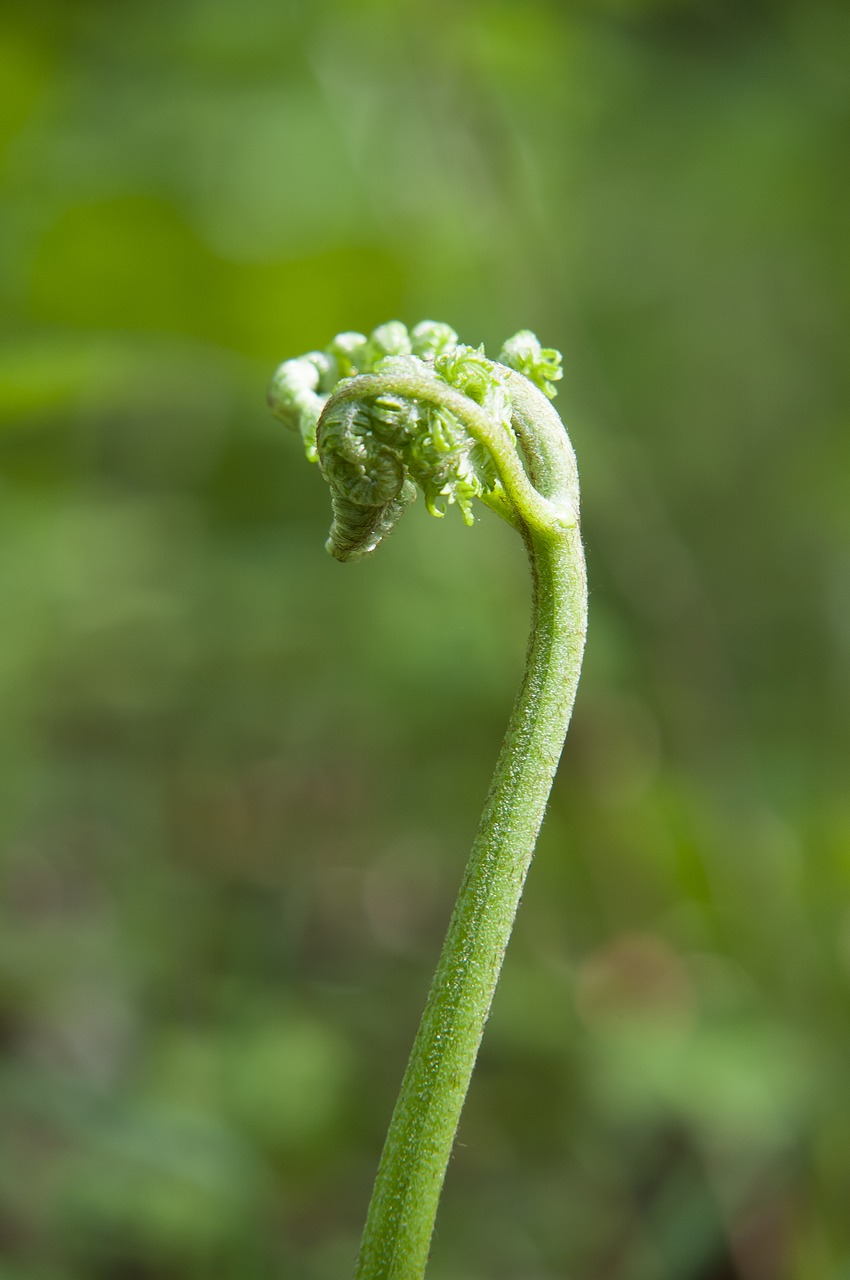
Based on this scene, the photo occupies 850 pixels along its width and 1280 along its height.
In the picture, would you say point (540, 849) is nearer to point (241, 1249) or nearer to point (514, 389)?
point (241, 1249)

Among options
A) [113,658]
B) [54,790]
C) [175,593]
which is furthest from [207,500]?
[54,790]

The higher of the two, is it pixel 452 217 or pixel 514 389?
pixel 452 217

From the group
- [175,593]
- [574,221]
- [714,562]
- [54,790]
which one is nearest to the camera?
[54,790]

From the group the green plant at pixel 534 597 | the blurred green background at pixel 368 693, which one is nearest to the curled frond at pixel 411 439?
the green plant at pixel 534 597

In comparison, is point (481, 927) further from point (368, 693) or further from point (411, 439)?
point (368, 693)

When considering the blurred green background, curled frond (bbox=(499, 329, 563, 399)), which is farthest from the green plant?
the blurred green background

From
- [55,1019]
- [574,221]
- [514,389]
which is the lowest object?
[514,389]
